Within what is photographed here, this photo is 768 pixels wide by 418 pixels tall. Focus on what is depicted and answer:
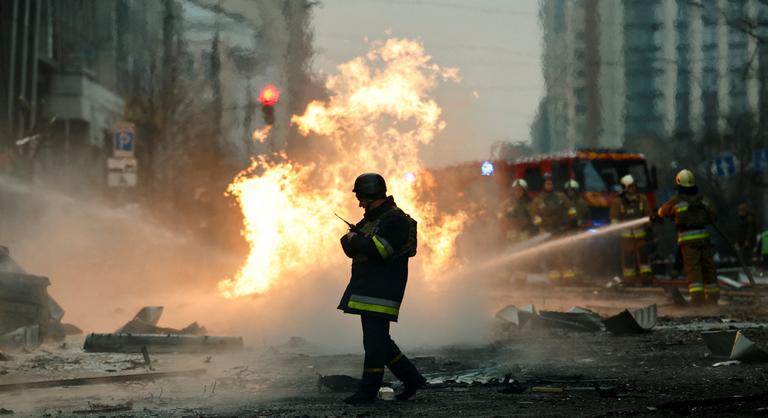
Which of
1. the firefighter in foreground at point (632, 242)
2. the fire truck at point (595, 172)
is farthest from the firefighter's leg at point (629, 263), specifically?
the fire truck at point (595, 172)

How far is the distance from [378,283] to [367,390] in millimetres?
711

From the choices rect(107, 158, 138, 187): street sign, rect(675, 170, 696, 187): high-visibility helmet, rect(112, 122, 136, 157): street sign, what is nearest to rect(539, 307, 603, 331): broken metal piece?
rect(675, 170, 696, 187): high-visibility helmet

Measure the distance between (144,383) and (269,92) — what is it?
1214 cm

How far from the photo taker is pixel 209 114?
43.8 meters

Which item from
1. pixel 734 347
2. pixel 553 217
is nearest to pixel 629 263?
pixel 553 217

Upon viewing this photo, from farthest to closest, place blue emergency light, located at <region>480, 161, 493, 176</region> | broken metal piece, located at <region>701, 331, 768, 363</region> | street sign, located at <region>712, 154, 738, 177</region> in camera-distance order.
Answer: street sign, located at <region>712, 154, 738, 177</region>, blue emergency light, located at <region>480, 161, 493, 176</region>, broken metal piece, located at <region>701, 331, 768, 363</region>

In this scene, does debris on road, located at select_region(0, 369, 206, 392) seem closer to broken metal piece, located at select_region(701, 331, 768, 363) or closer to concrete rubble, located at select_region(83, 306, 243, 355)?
concrete rubble, located at select_region(83, 306, 243, 355)

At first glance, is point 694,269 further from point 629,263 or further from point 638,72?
point 638,72

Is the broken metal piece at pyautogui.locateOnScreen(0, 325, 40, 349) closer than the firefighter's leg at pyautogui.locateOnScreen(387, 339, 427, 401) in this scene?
No

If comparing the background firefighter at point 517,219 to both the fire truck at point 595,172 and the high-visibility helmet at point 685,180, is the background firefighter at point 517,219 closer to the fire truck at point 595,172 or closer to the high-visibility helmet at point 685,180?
the fire truck at point 595,172

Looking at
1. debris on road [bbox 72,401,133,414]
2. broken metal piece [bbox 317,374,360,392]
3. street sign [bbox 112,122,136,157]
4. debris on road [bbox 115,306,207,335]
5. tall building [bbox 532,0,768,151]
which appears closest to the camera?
debris on road [bbox 72,401,133,414]

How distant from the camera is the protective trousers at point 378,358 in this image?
735 centimetres

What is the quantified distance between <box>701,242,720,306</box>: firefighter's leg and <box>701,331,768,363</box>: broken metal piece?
5.35 meters

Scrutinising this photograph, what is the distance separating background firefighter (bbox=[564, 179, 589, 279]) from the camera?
69.1 ft
